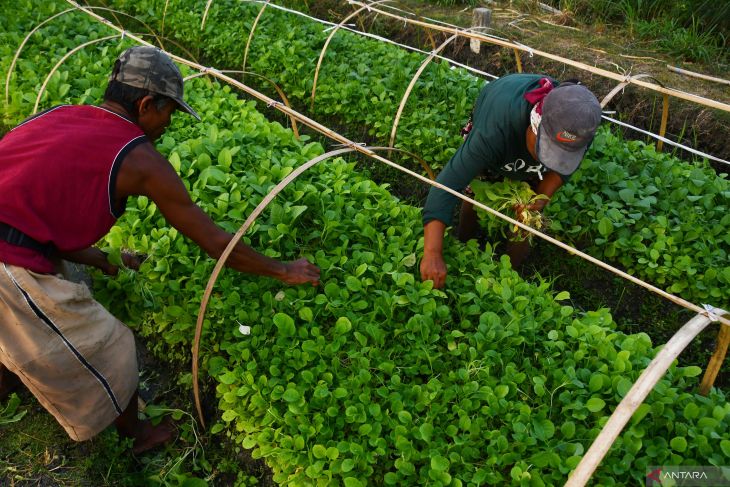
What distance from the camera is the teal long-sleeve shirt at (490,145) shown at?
2.75 m

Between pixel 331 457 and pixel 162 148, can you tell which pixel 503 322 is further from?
pixel 162 148

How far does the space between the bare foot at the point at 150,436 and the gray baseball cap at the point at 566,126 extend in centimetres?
227

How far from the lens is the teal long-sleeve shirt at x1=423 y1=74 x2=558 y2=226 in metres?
2.75

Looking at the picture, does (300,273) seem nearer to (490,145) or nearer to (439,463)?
(439,463)

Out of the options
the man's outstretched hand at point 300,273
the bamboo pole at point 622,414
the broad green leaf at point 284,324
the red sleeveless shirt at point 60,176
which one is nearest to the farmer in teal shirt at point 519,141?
the man's outstretched hand at point 300,273

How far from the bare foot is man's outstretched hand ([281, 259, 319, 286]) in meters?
0.98

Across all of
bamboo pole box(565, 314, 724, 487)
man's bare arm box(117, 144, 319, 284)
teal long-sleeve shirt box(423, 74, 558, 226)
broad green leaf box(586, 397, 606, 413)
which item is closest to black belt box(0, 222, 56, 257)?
man's bare arm box(117, 144, 319, 284)

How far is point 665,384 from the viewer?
7.70ft

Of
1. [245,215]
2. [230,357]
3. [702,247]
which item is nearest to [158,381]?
[230,357]

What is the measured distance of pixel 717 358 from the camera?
2.13 m

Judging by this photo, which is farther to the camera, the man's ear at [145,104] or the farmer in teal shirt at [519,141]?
the farmer in teal shirt at [519,141]

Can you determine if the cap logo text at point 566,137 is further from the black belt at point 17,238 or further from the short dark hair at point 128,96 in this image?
the black belt at point 17,238

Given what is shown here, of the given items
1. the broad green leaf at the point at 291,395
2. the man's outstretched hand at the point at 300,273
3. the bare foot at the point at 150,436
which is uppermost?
the man's outstretched hand at the point at 300,273

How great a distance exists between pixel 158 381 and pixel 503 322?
191 cm
